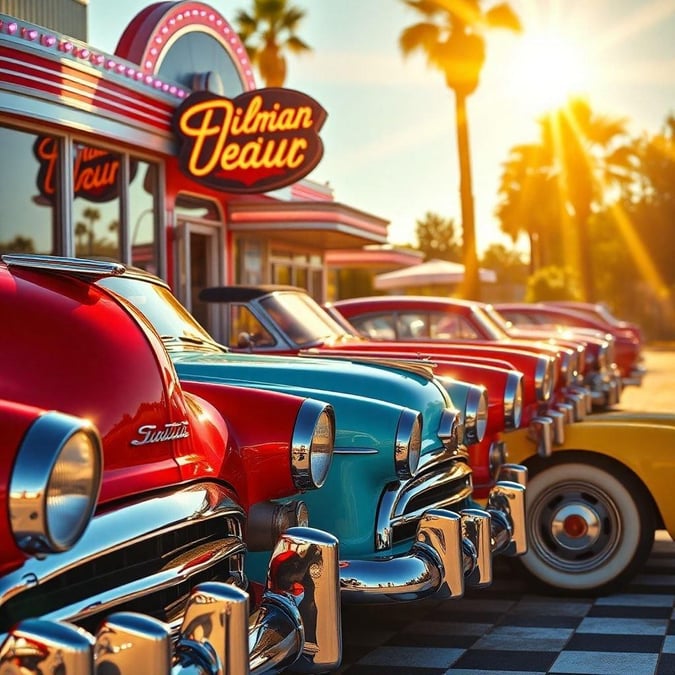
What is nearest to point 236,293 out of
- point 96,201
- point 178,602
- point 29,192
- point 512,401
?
point 512,401

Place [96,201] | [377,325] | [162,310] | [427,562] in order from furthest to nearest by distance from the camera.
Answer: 1. [377,325]
2. [96,201]
3. [162,310]
4. [427,562]

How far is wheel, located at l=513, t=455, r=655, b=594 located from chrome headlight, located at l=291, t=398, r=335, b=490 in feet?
9.14

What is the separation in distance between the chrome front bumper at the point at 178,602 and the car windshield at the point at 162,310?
1.65 metres

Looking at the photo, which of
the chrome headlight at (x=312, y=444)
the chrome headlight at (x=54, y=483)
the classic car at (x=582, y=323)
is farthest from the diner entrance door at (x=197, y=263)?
the chrome headlight at (x=54, y=483)

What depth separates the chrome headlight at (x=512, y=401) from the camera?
20.3 ft

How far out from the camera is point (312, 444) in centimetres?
379

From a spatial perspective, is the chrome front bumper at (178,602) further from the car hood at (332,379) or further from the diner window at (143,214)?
the diner window at (143,214)

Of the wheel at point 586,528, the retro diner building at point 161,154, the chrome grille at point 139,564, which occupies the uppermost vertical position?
the retro diner building at point 161,154

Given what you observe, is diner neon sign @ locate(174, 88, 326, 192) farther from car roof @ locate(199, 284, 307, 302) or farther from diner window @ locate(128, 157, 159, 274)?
car roof @ locate(199, 284, 307, 302)

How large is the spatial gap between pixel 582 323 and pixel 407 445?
15722mm

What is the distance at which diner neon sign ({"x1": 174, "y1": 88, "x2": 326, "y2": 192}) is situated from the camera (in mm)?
10711

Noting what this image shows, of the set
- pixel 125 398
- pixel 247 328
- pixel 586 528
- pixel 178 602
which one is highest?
pixel 247 328

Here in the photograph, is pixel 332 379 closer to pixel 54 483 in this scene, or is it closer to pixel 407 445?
pixel 407 445

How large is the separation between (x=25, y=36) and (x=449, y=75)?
2023cm
